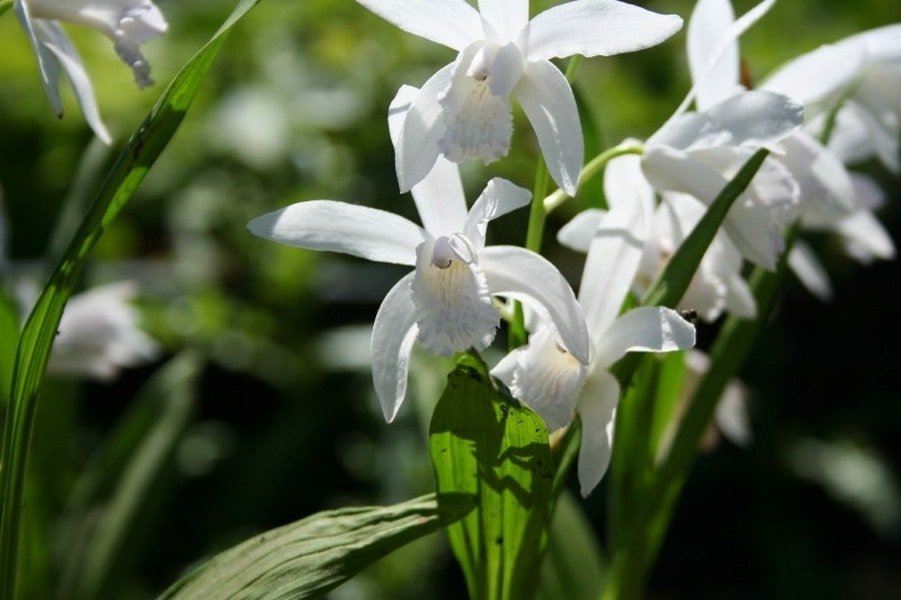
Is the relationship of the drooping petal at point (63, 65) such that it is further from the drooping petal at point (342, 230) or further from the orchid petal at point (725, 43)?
the orchid petal at point (725, 43)

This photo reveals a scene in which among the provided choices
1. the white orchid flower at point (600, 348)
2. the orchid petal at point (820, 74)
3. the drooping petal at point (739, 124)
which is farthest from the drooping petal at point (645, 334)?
the orchid petal at point (820, 74)

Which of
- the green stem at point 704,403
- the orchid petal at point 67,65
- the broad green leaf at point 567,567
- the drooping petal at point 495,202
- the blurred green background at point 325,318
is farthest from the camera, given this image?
the blurred green background at point 325,318

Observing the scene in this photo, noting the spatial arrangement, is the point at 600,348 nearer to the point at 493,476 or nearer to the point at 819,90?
the point at 493,476

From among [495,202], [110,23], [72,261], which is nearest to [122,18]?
[110,23]

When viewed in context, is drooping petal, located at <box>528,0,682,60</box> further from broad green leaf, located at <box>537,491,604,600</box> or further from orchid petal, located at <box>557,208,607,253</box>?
broad green leaf, located at <box>537,491,604,600</box>

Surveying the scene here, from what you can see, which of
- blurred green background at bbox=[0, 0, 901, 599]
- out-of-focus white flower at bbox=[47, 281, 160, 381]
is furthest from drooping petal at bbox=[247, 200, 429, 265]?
blurred green background at bbox=[0, 0, 901, 599]

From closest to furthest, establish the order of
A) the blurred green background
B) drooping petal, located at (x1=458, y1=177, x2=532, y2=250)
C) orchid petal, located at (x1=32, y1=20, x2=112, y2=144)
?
drooping petal, located at (x1=458, y1=177, x2=532, y2=250) < orchid petal, located at (x1=32, y1=20, x2=112, y2=144) < the blurred green background

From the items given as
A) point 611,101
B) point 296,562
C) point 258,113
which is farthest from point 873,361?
point 296,562
